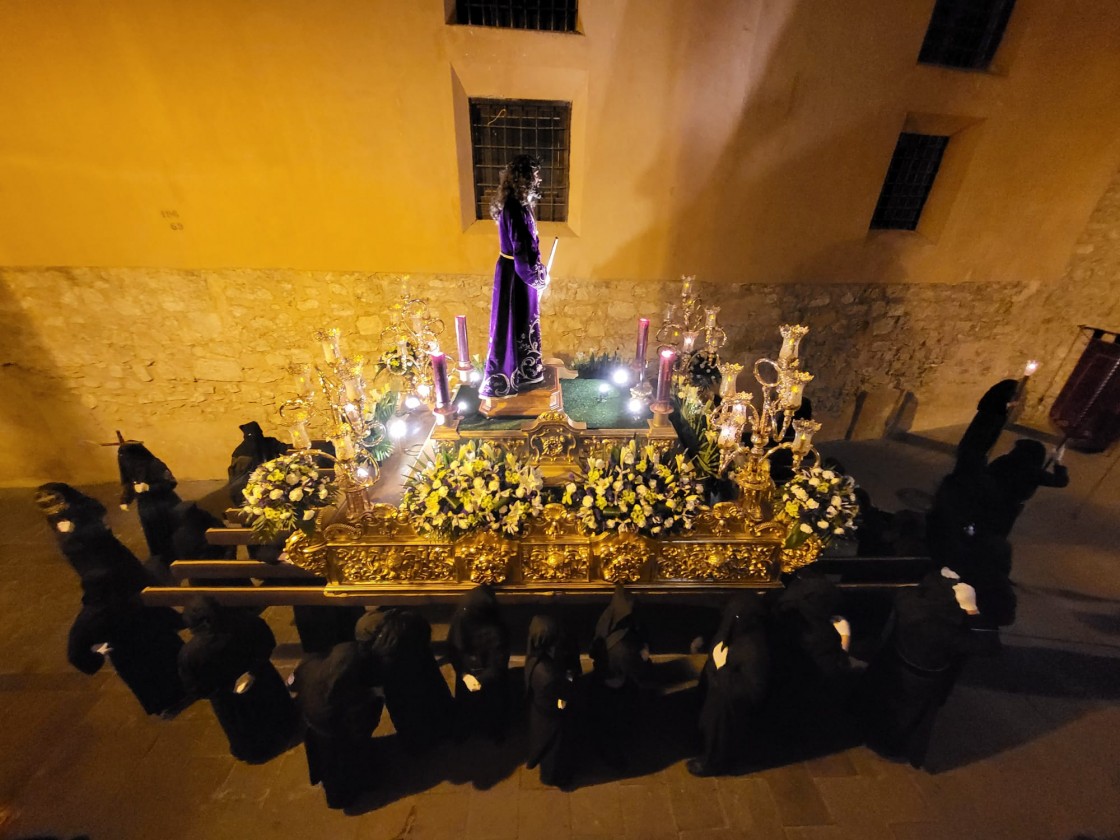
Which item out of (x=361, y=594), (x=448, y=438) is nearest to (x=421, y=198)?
(x=448, y=438)

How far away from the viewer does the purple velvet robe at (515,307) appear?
4.89 meters

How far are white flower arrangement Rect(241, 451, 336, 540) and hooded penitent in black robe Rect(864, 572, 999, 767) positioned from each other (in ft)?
17.6

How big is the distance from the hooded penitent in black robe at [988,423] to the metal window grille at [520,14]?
310 inches

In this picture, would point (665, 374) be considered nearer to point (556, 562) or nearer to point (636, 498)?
point (636, 498)

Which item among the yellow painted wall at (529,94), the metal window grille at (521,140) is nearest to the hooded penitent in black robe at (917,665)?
the yellow painted wall at (529,94)

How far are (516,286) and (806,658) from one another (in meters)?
4.55

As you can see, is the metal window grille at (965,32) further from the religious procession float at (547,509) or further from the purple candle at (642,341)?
the religious procession float at (547,509)

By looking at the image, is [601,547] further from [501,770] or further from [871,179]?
[871,179]

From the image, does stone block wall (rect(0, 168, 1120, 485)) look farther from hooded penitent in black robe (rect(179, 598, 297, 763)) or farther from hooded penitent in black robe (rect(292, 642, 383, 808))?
hooded penitent in black robe (rect(292, 642, 383, 808))

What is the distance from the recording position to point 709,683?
4105mm

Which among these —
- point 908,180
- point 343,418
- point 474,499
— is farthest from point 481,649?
point 908,180

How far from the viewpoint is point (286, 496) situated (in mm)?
4539

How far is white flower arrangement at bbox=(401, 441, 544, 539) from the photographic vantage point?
14.5ft

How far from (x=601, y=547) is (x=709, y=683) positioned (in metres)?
1.49
